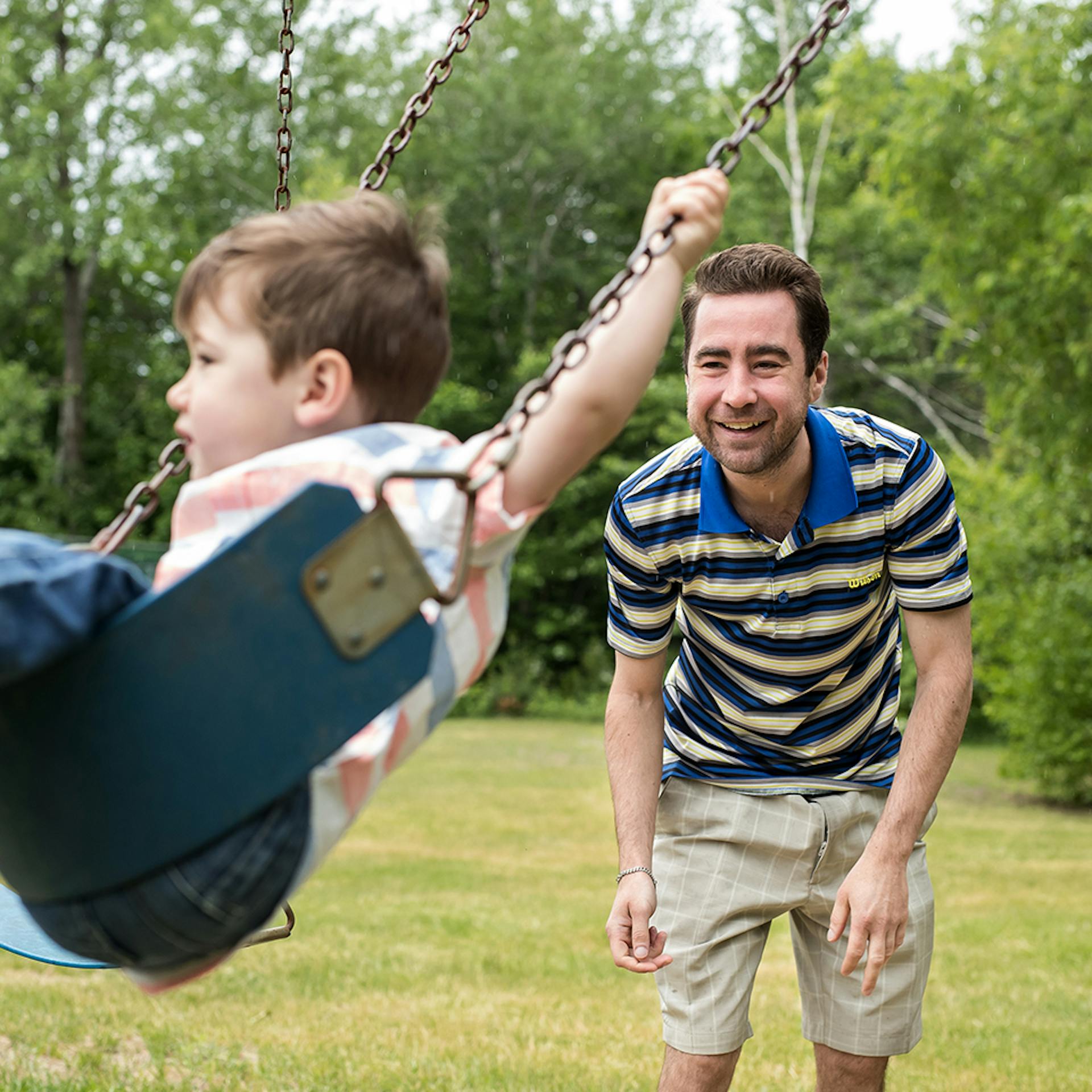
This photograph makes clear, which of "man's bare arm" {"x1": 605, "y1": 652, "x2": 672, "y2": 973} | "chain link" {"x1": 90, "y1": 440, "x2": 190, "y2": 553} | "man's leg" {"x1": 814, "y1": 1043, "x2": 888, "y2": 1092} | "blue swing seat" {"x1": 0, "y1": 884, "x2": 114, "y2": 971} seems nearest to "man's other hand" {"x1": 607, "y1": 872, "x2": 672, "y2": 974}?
"man's bare arm" {"x1": 605, "y1": 652, "x2": 672, "y2": 973}

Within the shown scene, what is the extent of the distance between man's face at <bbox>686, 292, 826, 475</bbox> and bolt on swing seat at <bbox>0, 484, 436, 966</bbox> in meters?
1.18

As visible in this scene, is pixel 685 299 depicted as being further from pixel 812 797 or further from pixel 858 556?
pixel 812 797

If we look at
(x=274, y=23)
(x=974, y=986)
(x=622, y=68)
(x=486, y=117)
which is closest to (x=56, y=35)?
(x=274, y=23)

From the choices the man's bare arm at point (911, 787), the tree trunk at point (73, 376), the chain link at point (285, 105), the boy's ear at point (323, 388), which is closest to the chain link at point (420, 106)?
the chain link at point (285, 105)

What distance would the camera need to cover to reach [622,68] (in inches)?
909

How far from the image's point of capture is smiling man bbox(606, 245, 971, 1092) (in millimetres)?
2457

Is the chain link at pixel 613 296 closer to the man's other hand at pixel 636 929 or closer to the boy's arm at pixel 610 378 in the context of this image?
the boy's arm at pixel 610 378

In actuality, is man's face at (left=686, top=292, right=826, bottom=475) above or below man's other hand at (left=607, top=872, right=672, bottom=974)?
above

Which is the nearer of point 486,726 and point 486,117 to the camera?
point 486,726

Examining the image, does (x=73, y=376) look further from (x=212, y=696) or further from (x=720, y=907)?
(x=212, y=696)

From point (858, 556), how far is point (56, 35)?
69.2 ft

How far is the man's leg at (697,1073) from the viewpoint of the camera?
8.63 feet

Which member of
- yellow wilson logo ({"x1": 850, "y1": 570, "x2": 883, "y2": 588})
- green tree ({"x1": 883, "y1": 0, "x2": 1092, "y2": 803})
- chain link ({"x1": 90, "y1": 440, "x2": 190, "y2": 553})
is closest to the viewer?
chain link ({"x1": 90, "y1": 440, "x2": 190, "y2": 553})

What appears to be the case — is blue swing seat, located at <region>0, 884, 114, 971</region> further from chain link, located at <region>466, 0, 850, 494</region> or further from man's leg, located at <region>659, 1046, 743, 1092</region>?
man's leg, located at <region>659, 1046, 743, 1092</region>
